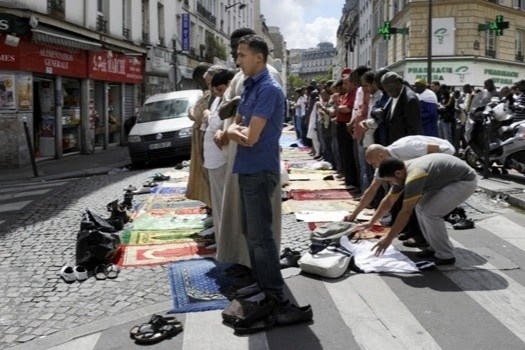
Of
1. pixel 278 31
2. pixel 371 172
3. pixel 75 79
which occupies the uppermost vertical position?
pixel 278 31

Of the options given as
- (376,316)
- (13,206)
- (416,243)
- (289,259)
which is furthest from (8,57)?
(376,316)

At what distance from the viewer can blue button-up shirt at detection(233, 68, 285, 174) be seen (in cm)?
410

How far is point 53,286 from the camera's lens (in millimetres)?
5152

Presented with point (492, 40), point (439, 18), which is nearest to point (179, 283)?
point (439, 18)

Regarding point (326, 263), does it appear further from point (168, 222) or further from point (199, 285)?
point (168, 222)

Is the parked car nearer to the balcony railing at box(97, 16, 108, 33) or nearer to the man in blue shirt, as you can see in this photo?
the balcony railing at box(97, 16, 108, 33)

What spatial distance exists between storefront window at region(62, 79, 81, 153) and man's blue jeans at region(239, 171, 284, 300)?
14902 millimetres

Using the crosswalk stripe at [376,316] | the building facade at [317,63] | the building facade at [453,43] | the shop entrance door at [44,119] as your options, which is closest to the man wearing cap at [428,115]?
the crosswalk stripe at [376,316]

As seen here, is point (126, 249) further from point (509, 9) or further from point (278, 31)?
point (278, 31)

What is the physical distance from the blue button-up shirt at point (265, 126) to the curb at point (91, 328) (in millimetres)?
1271

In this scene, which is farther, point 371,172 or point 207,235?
point 371,172

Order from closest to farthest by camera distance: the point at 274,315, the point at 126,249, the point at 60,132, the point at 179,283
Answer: the point at 274,315 → the point at 179,283 → the point at 126,249 → the point at 60,132

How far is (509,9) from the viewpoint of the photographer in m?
37.1

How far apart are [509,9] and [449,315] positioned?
3745 cm
